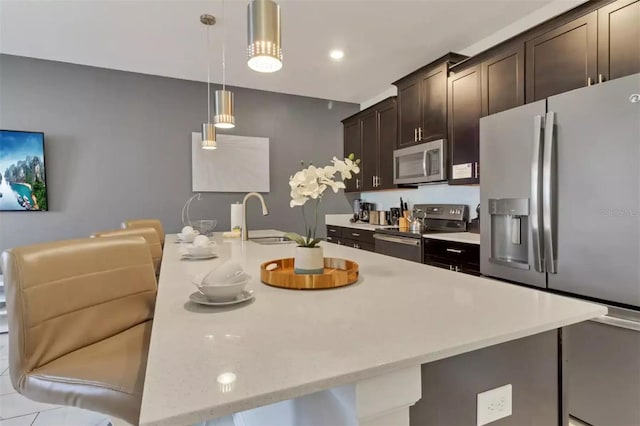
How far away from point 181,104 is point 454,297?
4.15 m

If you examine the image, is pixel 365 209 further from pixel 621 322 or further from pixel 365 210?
pixel 621 322

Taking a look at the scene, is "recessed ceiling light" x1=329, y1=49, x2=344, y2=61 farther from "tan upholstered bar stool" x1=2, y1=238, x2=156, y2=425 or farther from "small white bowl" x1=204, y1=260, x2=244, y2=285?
"small white bowl" x1=204, y1=260, x2=244, y2=285

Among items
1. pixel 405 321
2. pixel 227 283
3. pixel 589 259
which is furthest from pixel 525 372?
pixel 589 259

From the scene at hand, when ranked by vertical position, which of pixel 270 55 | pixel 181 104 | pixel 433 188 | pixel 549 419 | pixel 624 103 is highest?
pixel 181 104

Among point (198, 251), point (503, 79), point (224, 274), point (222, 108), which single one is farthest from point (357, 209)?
point (224, 274)

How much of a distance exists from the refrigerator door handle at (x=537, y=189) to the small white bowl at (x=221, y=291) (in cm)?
171

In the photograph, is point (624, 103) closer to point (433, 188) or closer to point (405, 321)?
point (405, 321)

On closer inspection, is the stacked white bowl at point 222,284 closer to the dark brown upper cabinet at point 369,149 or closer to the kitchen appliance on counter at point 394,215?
the kitchen appliance on counter at point 394,215

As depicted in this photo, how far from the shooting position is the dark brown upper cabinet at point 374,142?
4094mm

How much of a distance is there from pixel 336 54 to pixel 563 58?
200cm

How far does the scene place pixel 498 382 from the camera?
920 mm

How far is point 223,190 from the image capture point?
14.4ft

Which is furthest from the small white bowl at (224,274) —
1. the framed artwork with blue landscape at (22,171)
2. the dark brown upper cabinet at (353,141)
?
the dark brown upper cabinet at (353,141)

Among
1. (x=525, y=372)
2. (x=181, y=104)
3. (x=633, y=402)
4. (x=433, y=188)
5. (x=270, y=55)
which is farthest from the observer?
(x=181, y=104)
